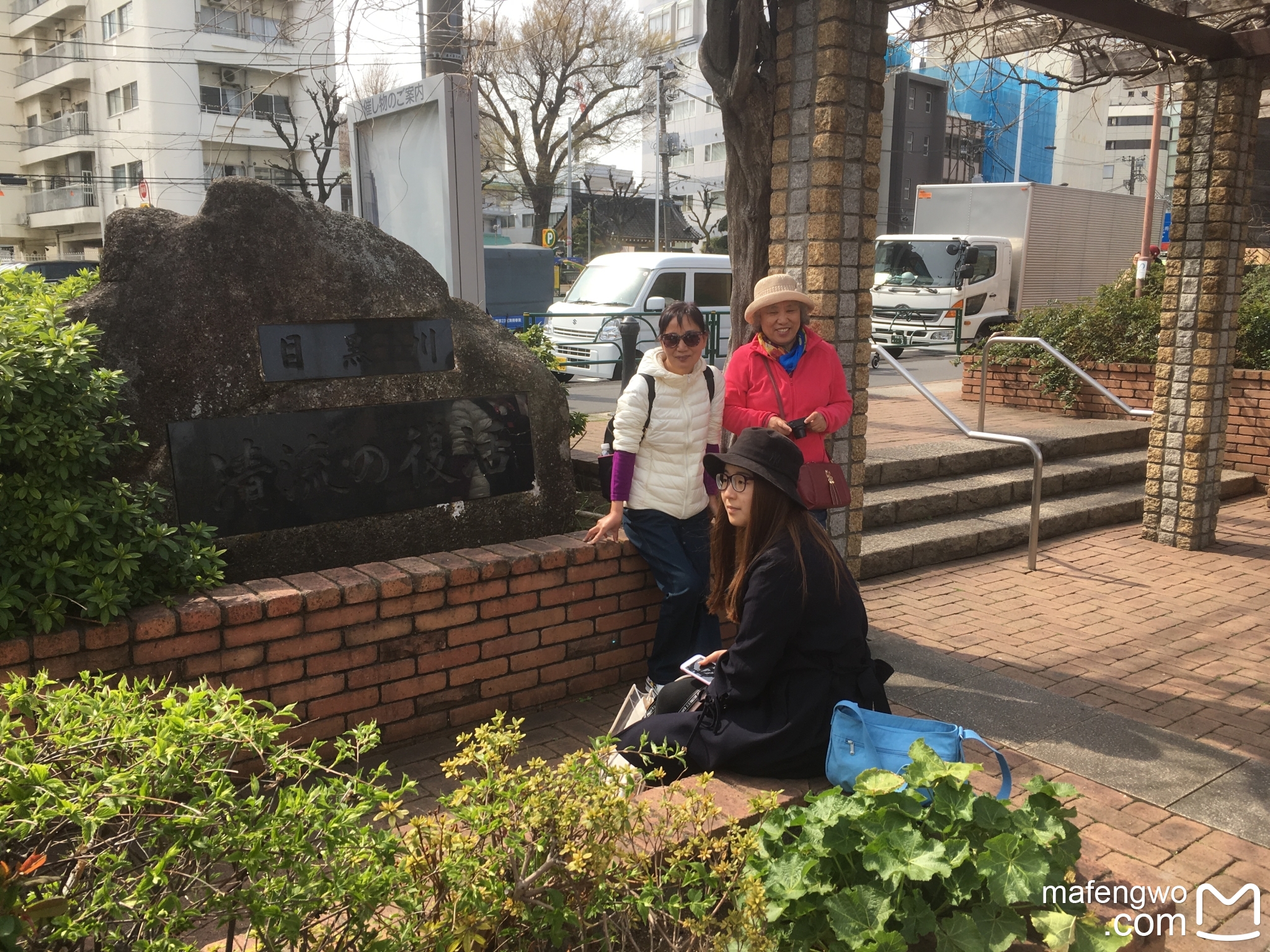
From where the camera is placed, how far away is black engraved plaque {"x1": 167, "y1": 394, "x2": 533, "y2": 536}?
13.2 feet

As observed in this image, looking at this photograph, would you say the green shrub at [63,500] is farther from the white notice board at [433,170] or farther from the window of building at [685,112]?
the window of building at [685,112]

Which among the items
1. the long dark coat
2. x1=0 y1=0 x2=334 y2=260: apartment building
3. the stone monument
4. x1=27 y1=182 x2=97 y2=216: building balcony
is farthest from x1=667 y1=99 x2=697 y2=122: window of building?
the long dark coat

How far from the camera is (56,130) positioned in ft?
131

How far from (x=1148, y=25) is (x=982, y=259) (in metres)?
14.6

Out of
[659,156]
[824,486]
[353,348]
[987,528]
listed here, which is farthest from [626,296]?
[659,156]

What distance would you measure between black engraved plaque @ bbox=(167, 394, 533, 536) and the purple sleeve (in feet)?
2.42

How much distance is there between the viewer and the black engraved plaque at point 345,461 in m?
4.02

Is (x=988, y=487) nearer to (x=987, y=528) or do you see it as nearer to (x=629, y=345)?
(x=987, y=528)

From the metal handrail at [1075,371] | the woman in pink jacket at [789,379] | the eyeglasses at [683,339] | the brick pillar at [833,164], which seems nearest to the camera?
the eyeglasses at [683,339]

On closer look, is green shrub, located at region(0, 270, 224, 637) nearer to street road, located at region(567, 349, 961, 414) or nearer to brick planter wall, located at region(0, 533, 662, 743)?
brick planter wall, located at region(0, 533, 662, 743)

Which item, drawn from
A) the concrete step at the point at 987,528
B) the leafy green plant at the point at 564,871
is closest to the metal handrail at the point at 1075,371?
the concrete step at the point at 987,528

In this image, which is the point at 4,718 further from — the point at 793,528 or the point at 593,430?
the point at 593,430

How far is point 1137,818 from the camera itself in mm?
3549

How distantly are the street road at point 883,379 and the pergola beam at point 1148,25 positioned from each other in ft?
16.9
